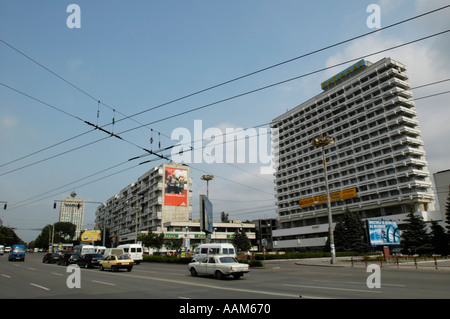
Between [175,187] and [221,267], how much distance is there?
71.6m

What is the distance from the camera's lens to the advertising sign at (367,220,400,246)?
114 feet

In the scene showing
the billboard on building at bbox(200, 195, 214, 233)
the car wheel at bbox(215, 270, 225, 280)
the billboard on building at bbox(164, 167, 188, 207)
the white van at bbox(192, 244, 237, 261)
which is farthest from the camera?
the billboard on building at bbox(164, 167, 188, 207)

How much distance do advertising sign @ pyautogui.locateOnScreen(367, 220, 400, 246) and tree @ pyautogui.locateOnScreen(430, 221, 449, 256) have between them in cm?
1430

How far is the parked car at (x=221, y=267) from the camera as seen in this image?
56.6 ft

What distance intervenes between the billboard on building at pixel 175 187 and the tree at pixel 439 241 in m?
60.0

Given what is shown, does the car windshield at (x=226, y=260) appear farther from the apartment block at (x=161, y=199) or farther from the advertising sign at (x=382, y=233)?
the apartment block at (x=161, y=199)

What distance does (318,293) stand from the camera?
431 inches

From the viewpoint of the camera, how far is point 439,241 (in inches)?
1815

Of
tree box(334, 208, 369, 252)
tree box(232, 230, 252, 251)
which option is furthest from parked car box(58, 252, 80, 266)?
tree box(232, 230, 252, 251)

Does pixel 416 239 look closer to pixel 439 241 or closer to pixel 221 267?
pixel 439 241

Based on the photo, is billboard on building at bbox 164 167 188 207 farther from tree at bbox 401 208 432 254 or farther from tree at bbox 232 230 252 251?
tree at bbox 401 208 432 254

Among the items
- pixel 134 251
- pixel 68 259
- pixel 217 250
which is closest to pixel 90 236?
pixel 134 251
